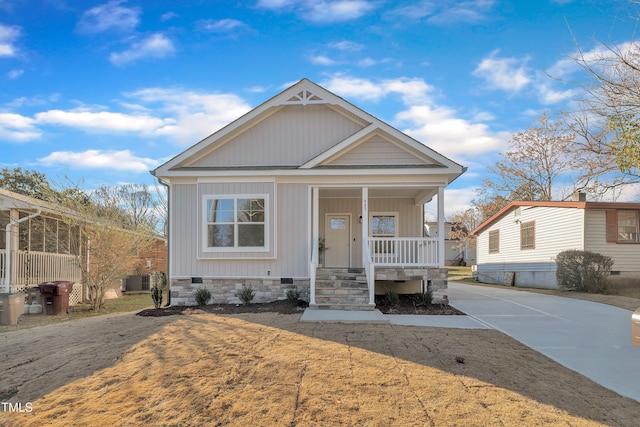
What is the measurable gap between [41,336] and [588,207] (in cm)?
1769

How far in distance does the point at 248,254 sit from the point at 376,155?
4492mm

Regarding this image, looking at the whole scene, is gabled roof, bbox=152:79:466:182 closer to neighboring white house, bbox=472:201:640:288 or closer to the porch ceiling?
the porch ceiling

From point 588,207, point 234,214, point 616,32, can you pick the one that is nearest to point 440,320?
point 234,214

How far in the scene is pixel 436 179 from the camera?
37.7 ft

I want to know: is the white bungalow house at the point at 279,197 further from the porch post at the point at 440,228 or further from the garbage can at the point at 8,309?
the garbage can at the point at 8,309

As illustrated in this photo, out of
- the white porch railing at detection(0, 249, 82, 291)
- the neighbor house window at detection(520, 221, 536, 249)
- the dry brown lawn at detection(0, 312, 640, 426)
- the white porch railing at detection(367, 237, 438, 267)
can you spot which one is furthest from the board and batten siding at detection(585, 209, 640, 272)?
the white porch railing at detection(0, 249, 82, 291)

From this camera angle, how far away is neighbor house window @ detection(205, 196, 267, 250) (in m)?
11.6

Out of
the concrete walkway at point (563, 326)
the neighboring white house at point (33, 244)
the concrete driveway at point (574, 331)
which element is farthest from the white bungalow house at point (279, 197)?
the neighboring white house at point (33, 244)

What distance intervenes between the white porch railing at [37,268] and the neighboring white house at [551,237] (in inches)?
723

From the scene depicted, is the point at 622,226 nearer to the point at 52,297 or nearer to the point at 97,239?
the point at 97,239

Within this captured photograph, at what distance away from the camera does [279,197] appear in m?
11.8

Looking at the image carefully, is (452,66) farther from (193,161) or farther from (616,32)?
(193,161)

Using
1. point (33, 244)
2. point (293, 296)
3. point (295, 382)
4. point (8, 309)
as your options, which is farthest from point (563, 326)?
point (33, 244)

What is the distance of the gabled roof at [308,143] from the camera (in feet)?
37.8
